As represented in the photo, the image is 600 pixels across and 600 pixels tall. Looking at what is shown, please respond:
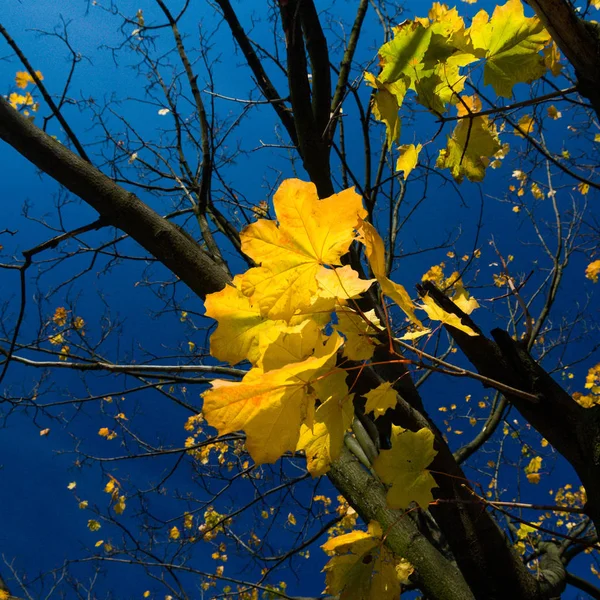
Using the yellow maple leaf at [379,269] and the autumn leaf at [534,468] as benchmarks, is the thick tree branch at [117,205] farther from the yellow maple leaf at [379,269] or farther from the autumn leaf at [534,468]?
the autumn leaf at [534,468]

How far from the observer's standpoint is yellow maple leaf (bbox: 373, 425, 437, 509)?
834 millimetres

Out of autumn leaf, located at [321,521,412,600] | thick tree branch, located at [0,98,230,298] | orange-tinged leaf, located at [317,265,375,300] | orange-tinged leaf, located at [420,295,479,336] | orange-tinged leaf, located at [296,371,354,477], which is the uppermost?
thick tree branch, located at [0,98,230,298]

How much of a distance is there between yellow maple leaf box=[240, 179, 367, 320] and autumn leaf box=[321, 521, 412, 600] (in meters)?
0.66

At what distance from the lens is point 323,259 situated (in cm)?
60

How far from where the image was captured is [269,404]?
0.54 meters

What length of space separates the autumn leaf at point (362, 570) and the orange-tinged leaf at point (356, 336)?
52 centimetres

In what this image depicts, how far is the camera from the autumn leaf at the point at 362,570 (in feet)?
2.99

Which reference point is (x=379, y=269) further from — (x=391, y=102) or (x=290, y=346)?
(x=391, y=102)

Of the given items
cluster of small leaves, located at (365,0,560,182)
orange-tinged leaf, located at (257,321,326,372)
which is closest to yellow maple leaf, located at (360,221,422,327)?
orange-tinged leaf, located at (257,321,326,372)

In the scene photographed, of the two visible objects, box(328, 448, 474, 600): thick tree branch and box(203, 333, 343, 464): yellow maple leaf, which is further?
box(328, 448, 474, 600): thick tree branch

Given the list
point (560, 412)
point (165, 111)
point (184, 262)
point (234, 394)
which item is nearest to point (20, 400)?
point (184, 262)

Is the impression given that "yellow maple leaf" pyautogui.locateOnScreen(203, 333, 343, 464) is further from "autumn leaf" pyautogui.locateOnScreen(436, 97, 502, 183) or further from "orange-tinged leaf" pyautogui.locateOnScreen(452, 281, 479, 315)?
"autumn leaf" pyautogui.locateOnScreen(436, 97, 502, 183)

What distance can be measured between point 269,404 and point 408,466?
1.43 ft

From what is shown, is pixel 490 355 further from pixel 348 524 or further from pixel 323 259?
pixel 348 524
